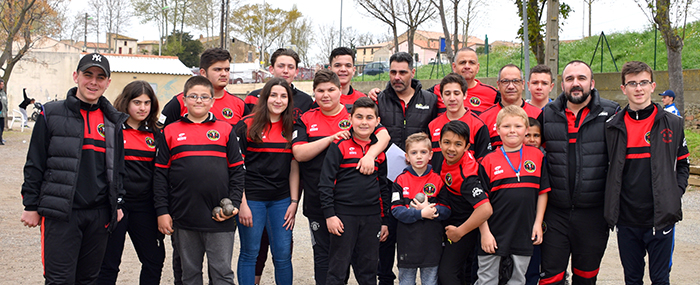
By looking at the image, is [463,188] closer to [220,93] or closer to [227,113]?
[227,113]

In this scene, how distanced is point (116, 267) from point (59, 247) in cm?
72

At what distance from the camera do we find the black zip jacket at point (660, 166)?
3.80 meters

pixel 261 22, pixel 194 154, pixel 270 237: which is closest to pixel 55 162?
pixel 194 154

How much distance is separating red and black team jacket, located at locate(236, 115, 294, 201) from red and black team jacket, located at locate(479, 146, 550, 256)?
1786mm

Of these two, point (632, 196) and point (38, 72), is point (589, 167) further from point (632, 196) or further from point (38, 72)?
point (38, 72)

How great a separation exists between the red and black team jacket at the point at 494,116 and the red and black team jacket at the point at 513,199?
469mm

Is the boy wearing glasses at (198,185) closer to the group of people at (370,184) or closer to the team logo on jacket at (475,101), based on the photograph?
the group of people at (370,184)

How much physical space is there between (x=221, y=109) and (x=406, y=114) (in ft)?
5.99

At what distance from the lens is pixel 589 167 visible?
4.04 metres

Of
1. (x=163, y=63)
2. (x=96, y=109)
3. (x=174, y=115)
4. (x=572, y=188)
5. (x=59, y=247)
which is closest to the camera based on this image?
(x=59, y=247)

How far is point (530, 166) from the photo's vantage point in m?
3.97

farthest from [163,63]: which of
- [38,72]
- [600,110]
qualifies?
[600,110]

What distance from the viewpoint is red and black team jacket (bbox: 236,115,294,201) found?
4.37m

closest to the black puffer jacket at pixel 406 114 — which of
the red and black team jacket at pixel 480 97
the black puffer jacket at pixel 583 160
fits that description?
the red and black team jacket at pixel 480 97
